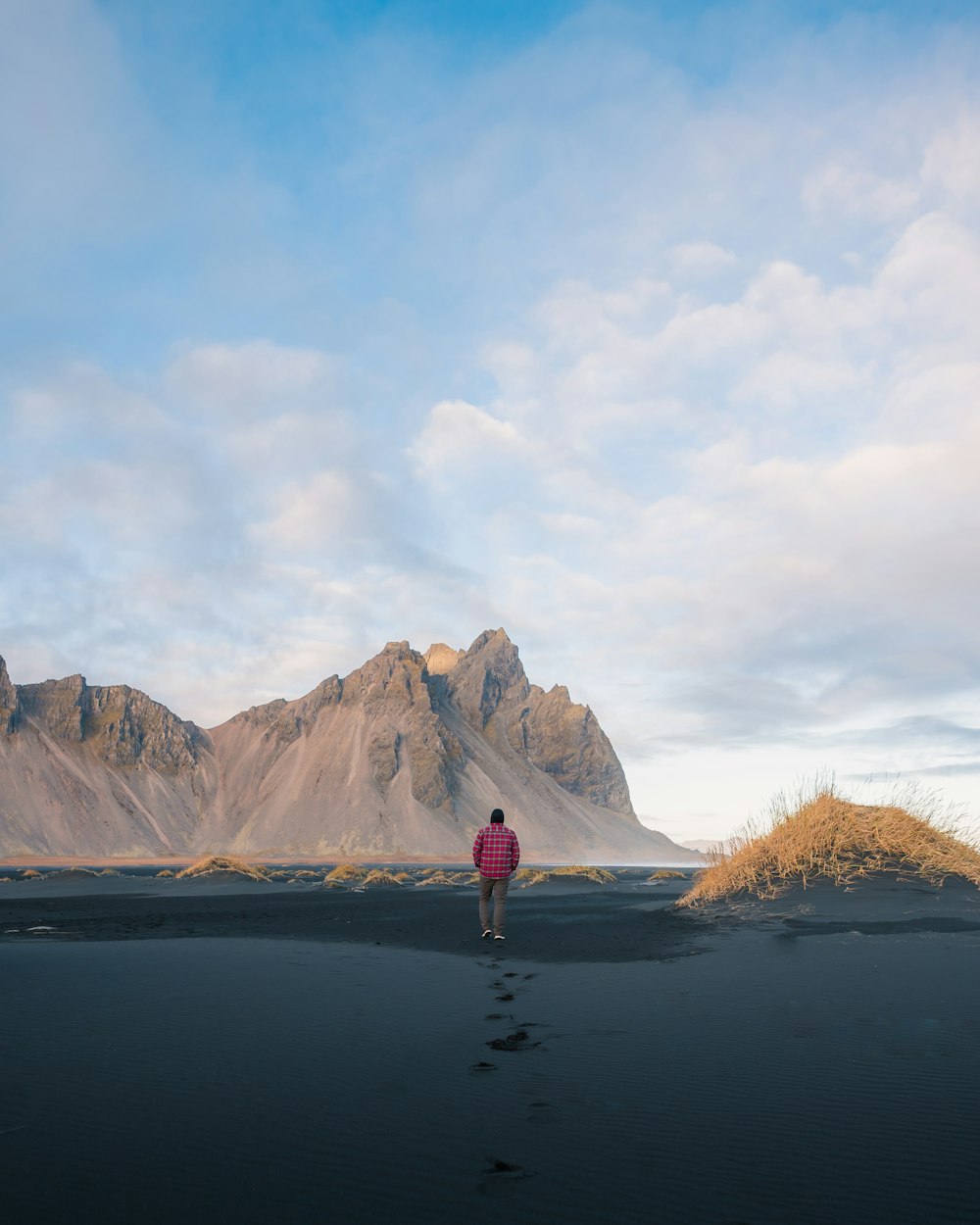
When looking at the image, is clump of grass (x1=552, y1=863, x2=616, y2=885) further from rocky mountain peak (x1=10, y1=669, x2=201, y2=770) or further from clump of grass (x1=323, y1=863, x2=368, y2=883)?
rocky mountain peak (x1=10, y1=669, x2=201, y2=770)

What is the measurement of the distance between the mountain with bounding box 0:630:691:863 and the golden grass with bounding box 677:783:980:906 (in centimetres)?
11958

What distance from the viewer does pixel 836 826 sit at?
1839 cm

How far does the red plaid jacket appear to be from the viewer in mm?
14116

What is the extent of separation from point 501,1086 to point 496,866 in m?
8.85

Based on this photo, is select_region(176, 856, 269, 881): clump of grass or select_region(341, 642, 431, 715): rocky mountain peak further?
select_region(341, 642, 431, 715): rocky mountain peak

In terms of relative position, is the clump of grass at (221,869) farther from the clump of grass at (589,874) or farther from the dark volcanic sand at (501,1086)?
the dark volcanic sand at (501,1086)

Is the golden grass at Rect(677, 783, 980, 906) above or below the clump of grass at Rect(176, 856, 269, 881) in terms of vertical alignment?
above

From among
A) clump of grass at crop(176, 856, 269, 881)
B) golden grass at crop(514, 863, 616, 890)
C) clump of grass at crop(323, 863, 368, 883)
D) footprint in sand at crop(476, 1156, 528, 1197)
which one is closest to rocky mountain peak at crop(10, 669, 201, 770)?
clump of grass at crop(176, 856, 269, 881)

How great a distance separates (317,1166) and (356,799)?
141855 millimetres

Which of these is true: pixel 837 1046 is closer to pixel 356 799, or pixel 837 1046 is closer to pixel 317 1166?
pixel 317 1166

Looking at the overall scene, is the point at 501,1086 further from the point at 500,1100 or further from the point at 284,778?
the point at 284,778

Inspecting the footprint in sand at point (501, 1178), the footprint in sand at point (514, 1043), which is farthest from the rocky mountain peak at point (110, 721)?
the footprint in sand at point (501, 1178)

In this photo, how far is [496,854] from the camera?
14.2m

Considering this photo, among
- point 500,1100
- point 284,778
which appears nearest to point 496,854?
point 500,1100
